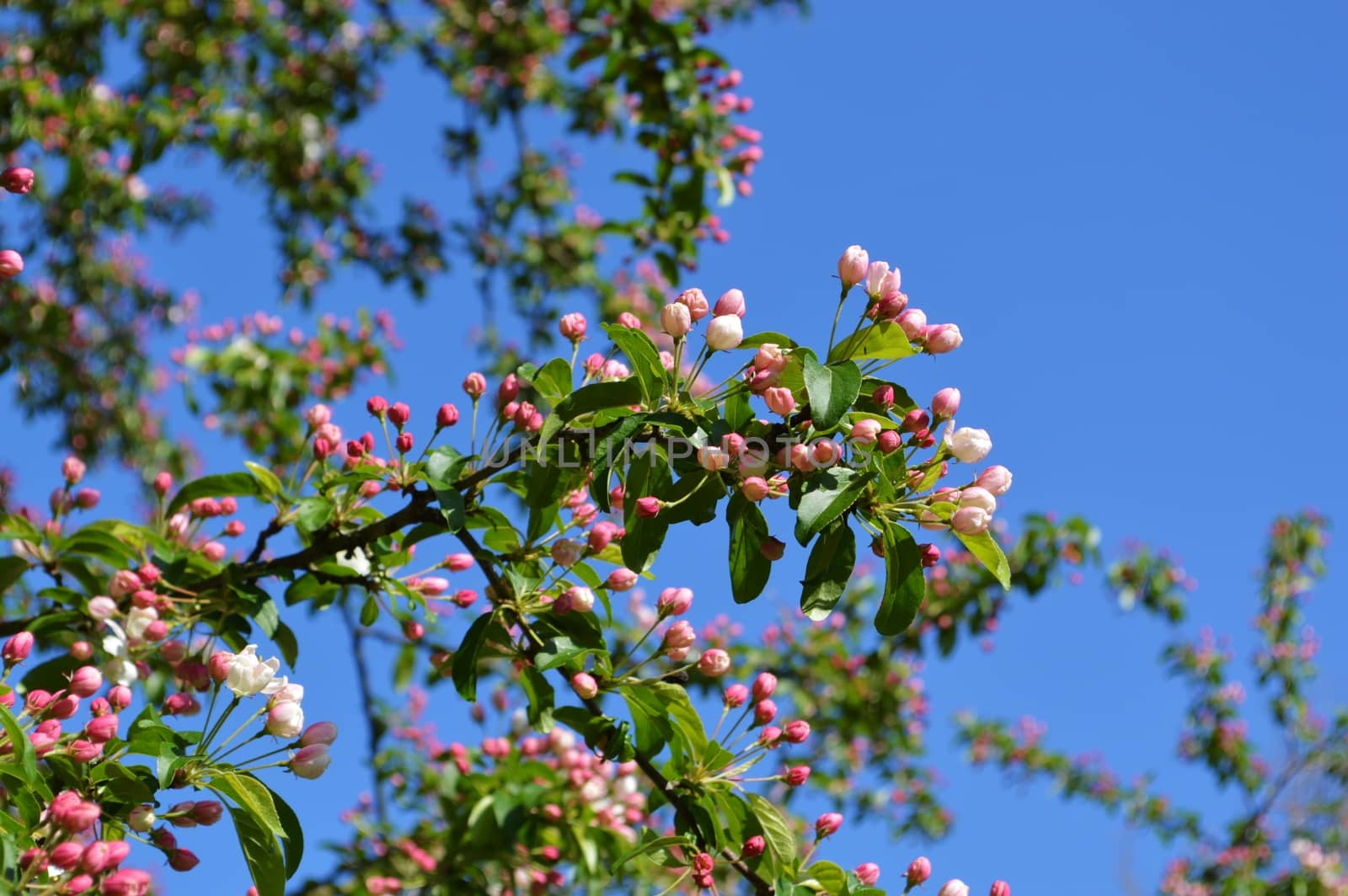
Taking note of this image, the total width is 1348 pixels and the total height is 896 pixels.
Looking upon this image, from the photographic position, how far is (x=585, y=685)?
165cm

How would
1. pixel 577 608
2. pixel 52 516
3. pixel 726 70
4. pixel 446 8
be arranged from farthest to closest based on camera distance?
pixel 446 8, pixel 726 70, pixel 52 516, pixel 577 608

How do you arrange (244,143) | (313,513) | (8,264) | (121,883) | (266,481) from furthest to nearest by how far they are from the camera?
(244,143) → (266,481) → (313,513) → (8,264) → (121,883)

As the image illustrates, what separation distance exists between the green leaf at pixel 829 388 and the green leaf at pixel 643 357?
0.20m

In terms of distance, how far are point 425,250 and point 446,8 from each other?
4.17ft

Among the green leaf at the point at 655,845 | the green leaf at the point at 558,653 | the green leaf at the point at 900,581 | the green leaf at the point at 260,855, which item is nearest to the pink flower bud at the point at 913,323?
the green leaf at the point at 900,581

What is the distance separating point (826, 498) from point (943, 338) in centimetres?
30

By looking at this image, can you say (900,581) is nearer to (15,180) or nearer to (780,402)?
(780,402)

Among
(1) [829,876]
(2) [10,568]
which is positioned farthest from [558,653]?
(2) [10,568]

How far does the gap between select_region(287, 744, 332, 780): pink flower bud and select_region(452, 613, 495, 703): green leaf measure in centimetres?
20

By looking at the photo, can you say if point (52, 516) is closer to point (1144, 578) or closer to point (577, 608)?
point (577, 608)

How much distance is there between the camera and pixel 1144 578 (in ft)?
16.5

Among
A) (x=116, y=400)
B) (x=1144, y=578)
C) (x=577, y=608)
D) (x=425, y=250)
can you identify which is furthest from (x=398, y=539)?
(x=116, y=400)

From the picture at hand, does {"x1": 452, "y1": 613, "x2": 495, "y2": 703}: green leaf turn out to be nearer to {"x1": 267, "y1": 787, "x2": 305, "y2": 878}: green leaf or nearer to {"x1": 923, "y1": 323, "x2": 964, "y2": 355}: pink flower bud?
{"x1": 267, "y1": 787, "x2": 305, "y2": 878}: green leaf

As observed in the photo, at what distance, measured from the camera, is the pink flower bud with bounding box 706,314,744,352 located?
1.54 meters
